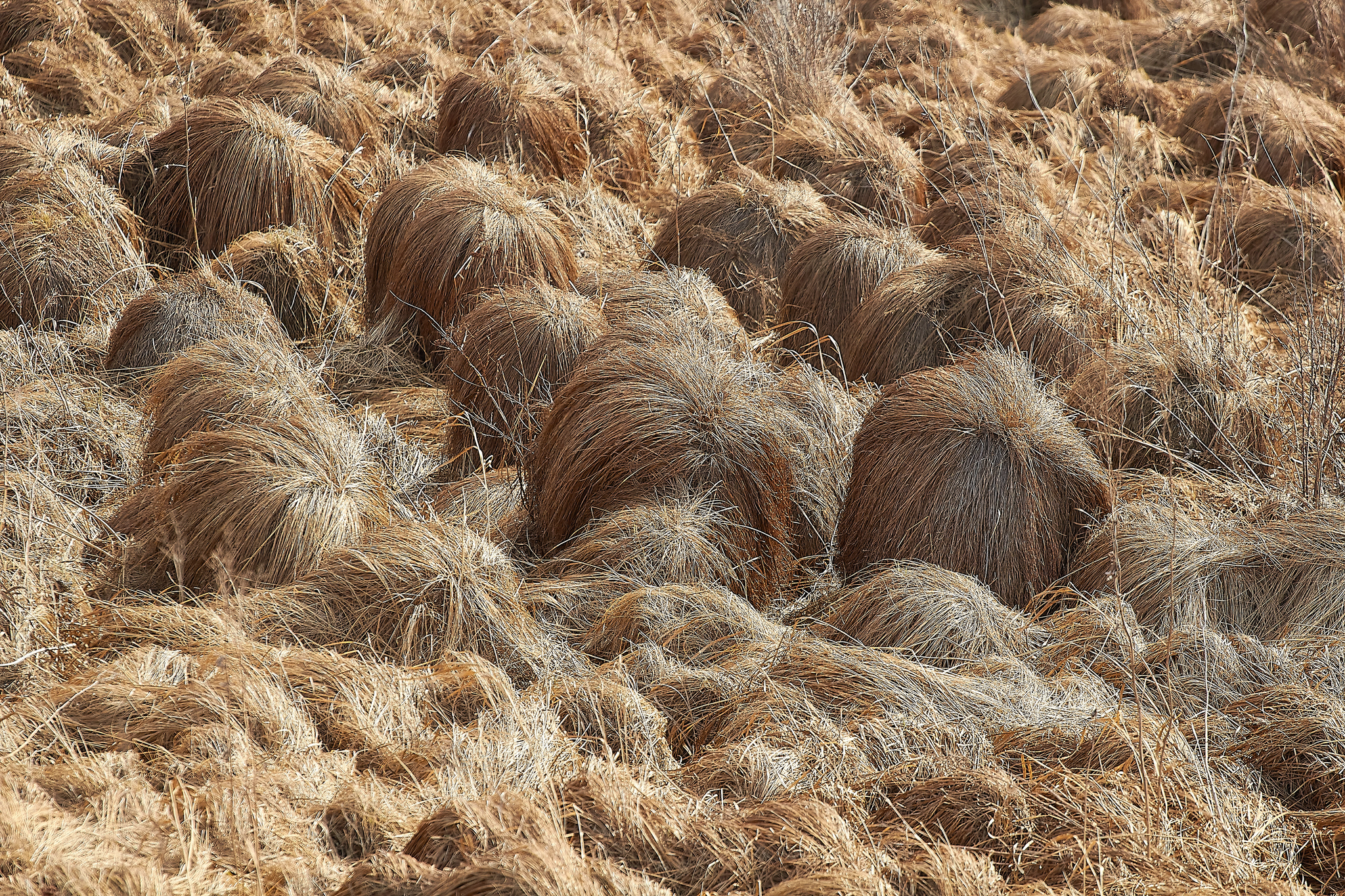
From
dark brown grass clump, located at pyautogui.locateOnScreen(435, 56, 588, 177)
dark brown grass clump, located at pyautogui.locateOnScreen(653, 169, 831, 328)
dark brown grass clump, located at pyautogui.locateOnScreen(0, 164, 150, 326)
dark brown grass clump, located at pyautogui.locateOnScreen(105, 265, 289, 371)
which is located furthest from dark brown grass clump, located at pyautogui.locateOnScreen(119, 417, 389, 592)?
dark brown grass clump, located at pyautogui.locateOnScreen(435, 56, 588, 177)

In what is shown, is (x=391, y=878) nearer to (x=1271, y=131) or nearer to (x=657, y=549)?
(x=657, y=549)

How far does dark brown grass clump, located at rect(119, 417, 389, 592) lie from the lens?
3.14 meters

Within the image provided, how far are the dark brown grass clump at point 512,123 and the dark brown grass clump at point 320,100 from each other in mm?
390

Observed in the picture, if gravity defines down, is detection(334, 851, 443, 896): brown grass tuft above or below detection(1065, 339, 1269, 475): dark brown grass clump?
above

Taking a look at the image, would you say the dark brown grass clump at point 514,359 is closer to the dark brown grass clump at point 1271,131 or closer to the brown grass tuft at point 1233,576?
the brown grass tuft at point 1233,576

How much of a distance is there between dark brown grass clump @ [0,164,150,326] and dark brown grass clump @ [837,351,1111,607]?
9.95 ft

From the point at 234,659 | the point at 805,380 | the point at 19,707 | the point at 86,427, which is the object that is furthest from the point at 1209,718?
the point at 86,427

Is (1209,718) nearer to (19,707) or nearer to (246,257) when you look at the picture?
(19,707)

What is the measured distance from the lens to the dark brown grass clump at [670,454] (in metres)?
3.40

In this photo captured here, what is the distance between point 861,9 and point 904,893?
9.29 m

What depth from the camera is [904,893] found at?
6.52ft

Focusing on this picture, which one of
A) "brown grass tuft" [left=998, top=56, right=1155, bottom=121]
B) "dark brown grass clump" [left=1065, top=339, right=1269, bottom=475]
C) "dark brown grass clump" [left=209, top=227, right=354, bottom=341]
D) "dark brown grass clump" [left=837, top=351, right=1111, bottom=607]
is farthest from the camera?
"brown grass tuft" [left=998, top=56, right=1155, bottom=121]

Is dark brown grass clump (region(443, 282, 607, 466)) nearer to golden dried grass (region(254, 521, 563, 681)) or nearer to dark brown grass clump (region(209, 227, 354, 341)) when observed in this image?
dark brown grass clump (region(209, 227, 354, 341))

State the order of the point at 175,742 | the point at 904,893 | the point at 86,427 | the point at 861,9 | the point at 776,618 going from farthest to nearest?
the point at 861,9 < the point at 86,427 < the point at 776,618 < the point at 175,742 < the point at 904,893
